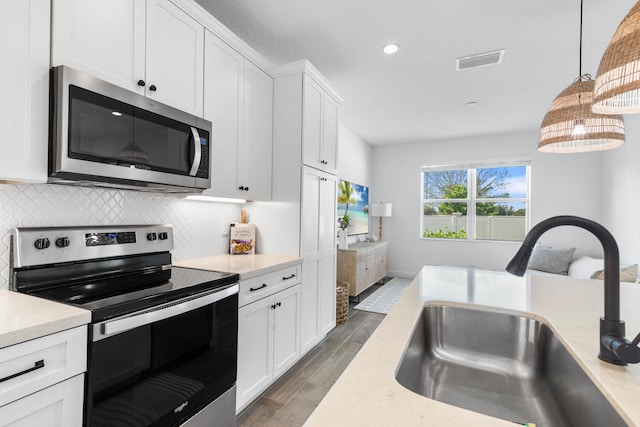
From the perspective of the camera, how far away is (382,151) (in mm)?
6309

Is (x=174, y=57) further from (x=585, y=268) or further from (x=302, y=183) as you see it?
(x=585, y=268)

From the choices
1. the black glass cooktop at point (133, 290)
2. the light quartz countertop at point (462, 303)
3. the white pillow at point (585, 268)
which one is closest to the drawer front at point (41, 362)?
the black glass cooktop at point (133, 290)

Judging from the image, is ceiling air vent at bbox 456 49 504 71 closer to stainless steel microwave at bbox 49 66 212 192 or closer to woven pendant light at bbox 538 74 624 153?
woven pendant light at bbox 538 74 624 153

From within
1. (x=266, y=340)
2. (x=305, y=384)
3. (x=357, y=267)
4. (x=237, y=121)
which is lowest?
(x=305, y=384)

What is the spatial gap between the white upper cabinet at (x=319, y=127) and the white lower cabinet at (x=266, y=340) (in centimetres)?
109

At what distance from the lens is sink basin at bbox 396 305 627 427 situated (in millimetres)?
781

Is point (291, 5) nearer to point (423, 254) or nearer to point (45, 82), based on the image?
point (45, 82)

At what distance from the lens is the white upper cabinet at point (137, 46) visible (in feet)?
4.36

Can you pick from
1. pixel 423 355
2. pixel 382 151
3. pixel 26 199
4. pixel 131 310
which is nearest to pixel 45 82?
pixel 26 199

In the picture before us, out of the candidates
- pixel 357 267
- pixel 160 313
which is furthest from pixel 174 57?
pixel 357 267

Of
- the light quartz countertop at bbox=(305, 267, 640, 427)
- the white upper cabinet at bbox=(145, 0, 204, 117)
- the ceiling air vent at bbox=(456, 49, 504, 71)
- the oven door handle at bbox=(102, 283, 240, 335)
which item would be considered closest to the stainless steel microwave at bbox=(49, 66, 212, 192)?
the white upper cabinet at bbox=(145, 0, 204, 117)

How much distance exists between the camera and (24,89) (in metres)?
1.20

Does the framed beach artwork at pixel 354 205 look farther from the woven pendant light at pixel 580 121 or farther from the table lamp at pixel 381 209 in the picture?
the woven pendant light at pixel 580 121

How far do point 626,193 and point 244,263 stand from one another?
464cm
